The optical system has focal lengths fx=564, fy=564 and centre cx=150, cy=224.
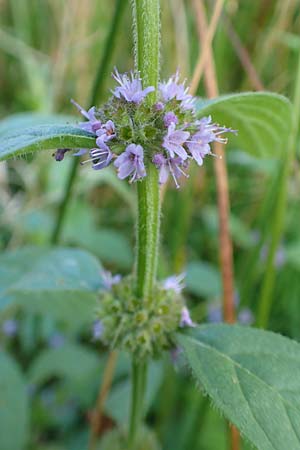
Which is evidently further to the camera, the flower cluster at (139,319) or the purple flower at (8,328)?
the purple flower at (8,328)

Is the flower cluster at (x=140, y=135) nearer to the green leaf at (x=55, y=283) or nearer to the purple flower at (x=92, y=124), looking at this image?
the purple flower at (x=92, y=124)

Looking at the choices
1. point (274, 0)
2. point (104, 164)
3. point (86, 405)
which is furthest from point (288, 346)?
point (274, 0)

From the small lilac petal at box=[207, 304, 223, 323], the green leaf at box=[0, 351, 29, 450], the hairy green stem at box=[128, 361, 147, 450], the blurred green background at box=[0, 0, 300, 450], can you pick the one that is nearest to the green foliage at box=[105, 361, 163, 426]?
the blurred green background at box=[0, 0, 300, 450]

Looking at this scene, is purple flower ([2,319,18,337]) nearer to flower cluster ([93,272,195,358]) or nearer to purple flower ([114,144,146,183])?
flower cluster ([93,272,195,358])

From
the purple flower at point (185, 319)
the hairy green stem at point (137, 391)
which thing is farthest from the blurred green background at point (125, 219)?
the purple flower at point (185, 319)

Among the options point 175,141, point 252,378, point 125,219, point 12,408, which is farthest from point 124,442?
point 125,219

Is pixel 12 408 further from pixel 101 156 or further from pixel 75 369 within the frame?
pixel 101 156
